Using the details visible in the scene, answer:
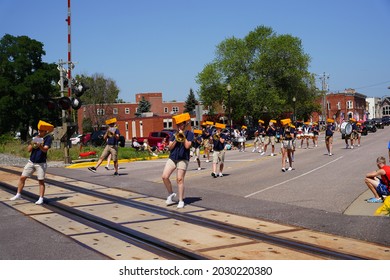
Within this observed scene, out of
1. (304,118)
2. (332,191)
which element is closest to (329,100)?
(304,118)

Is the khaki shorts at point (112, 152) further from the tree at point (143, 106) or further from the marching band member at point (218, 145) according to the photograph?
the tree at point (143, 106)

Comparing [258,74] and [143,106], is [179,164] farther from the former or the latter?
[143,106]

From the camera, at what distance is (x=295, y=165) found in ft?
62.5

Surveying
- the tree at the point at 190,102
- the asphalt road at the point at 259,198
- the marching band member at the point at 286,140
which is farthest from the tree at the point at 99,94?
the marching band member at the point at 286,140

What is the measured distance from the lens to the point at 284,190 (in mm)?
12180

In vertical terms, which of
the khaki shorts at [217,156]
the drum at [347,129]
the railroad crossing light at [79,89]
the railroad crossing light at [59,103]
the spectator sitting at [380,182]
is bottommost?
the spectator sitting at [380,182]

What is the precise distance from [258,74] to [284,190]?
44.6m

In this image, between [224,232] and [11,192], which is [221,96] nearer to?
[11,192]

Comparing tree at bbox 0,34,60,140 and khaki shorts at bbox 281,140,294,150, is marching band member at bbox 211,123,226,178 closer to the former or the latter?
khaki shorts at bbox 281,140,294,150

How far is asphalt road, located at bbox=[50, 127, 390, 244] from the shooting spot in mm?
8156

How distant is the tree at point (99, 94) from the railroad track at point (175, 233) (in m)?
55.3

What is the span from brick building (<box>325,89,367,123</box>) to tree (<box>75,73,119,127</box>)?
100ft

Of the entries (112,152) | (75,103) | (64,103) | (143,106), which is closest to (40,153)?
(112,152)

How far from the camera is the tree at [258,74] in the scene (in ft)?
179
